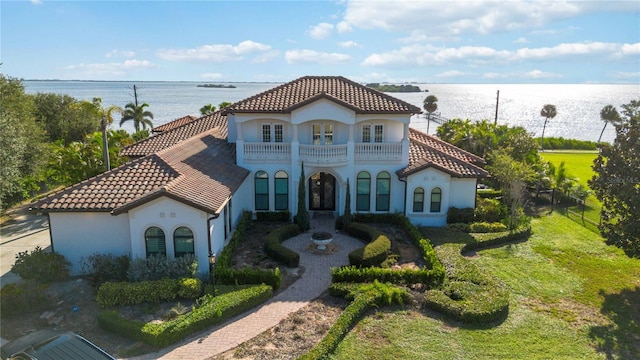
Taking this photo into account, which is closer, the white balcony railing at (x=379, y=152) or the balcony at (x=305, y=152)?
the balcony at (x=305, y=152)

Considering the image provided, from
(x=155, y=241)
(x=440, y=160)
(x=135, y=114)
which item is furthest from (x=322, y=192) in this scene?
(x=135, y=114)

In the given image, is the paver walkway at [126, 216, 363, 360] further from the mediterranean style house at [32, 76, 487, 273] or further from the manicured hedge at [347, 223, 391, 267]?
the mediterranean style house at [32, 76, 487, 273]

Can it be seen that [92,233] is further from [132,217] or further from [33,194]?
[33,194]

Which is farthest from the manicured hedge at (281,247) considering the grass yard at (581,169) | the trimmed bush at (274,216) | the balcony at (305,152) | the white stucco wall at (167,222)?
the grass yard at (581,169)

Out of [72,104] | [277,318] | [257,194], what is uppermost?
[72,104]

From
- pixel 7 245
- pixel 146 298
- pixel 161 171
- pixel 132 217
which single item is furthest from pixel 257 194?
pixel 7 245

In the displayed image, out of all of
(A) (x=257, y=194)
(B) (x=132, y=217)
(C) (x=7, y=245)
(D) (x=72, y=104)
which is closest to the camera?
(B) (x=132, y=217)

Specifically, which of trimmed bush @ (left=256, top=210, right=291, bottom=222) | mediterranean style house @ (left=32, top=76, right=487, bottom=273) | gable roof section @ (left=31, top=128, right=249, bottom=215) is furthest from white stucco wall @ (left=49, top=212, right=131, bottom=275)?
trimmed bush @ (left=256, top=210, right=291, bottom=222)

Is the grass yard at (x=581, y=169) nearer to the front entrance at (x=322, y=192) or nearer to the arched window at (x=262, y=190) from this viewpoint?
the front entrance at (x=322, y=192)

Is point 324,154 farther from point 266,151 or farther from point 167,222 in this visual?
point 167,222
